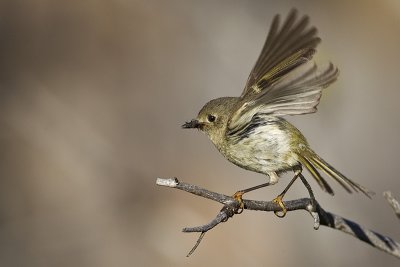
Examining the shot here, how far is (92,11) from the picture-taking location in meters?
8.80

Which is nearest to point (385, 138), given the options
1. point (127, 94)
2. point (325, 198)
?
point (325, 198)

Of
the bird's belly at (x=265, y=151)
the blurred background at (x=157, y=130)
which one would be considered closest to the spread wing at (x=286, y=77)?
the bird's belly at (x=265, y=151)

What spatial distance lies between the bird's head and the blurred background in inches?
99.9

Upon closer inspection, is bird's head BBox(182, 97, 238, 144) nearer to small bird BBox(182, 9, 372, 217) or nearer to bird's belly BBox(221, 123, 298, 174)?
small bird BBox(182, 9, 372, 217)

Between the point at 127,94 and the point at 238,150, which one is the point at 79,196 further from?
the point at 238,150

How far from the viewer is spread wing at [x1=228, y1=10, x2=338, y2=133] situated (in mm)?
3771

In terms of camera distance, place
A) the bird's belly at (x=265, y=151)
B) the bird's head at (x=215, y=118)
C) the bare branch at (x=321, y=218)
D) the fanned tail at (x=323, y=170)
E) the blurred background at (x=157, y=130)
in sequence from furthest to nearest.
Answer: the blurred background at (x=157, y=130)
the bird's head at (x=215, y=118)
the bird's belly at (x=265, y=151)
the fanned tail at (x=323, y=170)
the bare branch at (x=321, y=218)

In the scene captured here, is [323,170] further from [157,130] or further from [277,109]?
[157,130]

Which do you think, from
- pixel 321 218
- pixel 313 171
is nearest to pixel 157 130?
pixel 313 171

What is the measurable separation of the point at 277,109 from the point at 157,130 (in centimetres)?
392

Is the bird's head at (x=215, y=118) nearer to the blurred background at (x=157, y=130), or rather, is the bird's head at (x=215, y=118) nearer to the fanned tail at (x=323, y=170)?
the fanned tail at (x=323, y=170)

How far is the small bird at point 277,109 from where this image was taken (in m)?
3.78

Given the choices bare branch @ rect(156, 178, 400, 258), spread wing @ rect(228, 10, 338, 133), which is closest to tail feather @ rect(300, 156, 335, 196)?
bare branch @ rect(156, 178, 400, 258)

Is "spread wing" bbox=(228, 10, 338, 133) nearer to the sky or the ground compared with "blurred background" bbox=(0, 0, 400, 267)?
nearer to the sky
